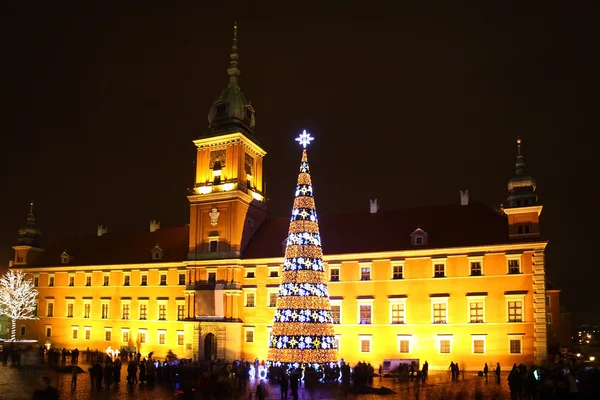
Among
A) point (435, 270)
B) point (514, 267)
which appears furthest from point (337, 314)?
point (514, 267)

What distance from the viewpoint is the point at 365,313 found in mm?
44000

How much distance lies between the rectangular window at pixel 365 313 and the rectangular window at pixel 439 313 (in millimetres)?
4618

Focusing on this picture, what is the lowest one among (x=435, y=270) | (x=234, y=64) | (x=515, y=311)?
(x=515, y=311)

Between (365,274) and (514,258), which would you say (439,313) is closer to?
(365,274)

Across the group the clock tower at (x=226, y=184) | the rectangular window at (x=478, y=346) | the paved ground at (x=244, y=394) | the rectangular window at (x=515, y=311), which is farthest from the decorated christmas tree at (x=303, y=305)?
the clock tower at (x=226, y=184)

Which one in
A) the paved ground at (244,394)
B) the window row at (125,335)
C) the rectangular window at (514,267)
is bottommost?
the paved ground at (244,394)

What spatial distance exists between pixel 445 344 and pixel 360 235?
1051cm

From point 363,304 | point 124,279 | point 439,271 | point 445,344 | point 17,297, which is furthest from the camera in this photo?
point 17,297

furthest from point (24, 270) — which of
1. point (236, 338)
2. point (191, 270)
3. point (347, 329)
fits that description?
point (347, 329)

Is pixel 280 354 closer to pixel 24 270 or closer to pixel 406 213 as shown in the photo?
pixel 406 213

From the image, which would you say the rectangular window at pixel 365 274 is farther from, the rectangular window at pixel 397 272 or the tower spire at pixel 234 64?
the tower spire at pixel 234 64

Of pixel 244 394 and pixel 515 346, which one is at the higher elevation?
pixel 515 346

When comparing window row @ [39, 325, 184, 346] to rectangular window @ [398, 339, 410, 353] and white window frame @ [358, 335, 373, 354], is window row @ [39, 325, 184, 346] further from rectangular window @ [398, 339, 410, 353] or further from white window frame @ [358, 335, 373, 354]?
rectangular window @ [398, 339, 410, 353]

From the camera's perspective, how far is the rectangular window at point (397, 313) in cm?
4281
